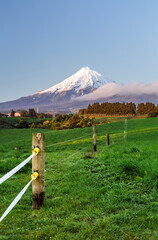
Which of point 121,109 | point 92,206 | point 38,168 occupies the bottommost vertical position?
point 92,206

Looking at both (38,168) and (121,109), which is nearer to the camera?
(38,168)

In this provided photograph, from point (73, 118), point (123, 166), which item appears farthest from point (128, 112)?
point (123, 166)

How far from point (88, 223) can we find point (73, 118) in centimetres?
6240

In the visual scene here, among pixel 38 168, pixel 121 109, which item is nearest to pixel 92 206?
pixel 38 168

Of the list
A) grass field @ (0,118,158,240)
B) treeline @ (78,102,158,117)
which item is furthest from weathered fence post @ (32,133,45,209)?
treeline @ (78,102,158,117)

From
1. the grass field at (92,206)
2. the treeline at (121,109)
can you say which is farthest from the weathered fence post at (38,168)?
the treeline at (121,109)

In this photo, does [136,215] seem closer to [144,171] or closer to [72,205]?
[72,205]

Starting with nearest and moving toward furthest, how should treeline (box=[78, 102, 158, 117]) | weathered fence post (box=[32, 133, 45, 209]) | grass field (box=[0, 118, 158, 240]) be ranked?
grass field (box=[0, 118, 158, 240]), weathered fence post (box=[32, 133, 45, 209]), treeline (box=[78, 102, 158, 117])

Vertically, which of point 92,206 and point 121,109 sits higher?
point 121,109

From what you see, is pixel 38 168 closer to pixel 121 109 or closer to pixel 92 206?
pixel 92 206

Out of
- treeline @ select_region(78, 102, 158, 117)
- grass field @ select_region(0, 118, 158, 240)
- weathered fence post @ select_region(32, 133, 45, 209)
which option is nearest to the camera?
grass field @ select_region(0, 118, 158, 240)

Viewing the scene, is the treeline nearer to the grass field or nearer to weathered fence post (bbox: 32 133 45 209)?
the grass field

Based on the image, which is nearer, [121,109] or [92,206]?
[92,206]

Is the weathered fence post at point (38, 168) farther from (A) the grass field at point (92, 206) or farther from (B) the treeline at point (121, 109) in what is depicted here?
(B) the treeline at point (121, 109)
